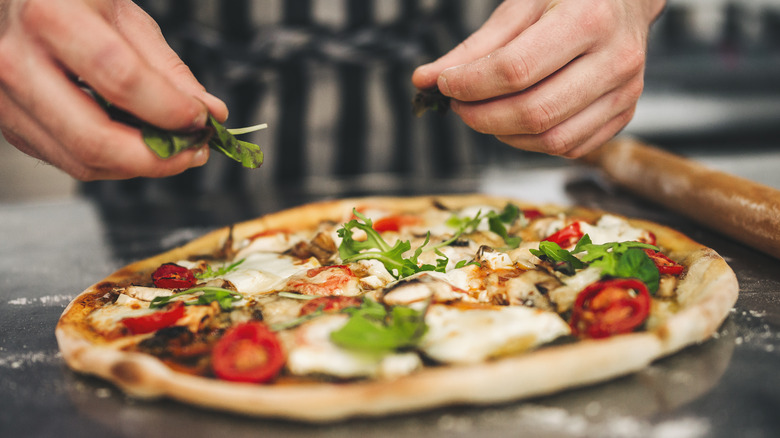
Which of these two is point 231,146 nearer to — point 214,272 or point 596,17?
point 214,272

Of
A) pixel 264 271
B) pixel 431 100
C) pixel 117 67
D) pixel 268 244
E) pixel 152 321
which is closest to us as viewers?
pixel 117 67

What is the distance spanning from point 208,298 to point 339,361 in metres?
0.49

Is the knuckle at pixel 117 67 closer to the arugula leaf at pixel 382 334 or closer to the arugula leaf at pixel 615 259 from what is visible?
the arugula leaf at pixel 382 334

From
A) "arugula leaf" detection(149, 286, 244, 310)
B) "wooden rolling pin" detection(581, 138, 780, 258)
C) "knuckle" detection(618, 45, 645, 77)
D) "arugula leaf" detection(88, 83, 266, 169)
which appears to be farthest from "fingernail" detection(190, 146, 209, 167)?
"wooden rolling pin" detection(581, 138, 780, 258)

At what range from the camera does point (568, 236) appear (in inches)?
72.7

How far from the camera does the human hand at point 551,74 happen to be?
5.25ft

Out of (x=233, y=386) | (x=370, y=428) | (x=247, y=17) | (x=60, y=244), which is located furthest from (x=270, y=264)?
(x=247, y=17)

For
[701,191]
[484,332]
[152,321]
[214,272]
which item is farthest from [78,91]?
[701,191]

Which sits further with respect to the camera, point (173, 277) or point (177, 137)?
point (173, 277)

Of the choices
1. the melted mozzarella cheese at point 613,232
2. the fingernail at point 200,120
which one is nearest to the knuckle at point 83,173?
the fingernail at point 200,120

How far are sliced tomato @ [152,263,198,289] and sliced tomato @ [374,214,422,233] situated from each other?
696mm

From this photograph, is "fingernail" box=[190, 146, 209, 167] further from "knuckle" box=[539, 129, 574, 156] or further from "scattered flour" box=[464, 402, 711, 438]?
"knuckle" box=[539, 129, 574, 156]

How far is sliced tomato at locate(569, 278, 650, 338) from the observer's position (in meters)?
1.27

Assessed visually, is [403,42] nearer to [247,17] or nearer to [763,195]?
[247,17]
